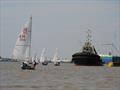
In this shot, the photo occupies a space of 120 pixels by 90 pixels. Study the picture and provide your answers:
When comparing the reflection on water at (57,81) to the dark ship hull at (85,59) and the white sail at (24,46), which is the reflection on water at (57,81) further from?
the dark ship hull at (85,59)

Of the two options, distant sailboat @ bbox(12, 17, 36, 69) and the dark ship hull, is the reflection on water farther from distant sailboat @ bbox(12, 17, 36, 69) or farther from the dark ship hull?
the dark ship hull

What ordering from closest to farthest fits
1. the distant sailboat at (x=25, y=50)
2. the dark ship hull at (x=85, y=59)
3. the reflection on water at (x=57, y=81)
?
the reflection on water at (x=57, y=81) < the distant sailboat at (x=25, y=50) < the dark ship hull at (x=85, y=59)

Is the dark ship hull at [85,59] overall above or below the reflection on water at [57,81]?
above

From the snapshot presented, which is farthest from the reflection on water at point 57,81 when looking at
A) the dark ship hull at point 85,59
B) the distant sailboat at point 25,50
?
the dark ship hull at point 85,59

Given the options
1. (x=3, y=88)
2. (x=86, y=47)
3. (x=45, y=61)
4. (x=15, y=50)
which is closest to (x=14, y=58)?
(x=15, y=50)

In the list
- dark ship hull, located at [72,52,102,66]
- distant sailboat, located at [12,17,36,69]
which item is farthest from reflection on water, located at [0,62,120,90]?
dark ship hull, located at [72,52,102,66]

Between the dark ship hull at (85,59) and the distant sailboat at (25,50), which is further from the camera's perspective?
the dark ship hull at (85,59)

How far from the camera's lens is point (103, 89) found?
40.5 metres

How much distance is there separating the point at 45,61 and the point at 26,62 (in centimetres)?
10514

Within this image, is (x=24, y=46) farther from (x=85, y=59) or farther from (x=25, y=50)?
(x=85, y=59)

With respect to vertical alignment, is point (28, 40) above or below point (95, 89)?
above

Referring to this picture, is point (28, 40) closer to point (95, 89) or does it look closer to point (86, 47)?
point (95, 89)

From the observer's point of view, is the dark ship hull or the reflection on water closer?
the reflection on water

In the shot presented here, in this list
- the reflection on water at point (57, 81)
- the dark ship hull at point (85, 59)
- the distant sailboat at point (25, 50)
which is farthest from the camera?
the dark ship hull at point (85, 59)
